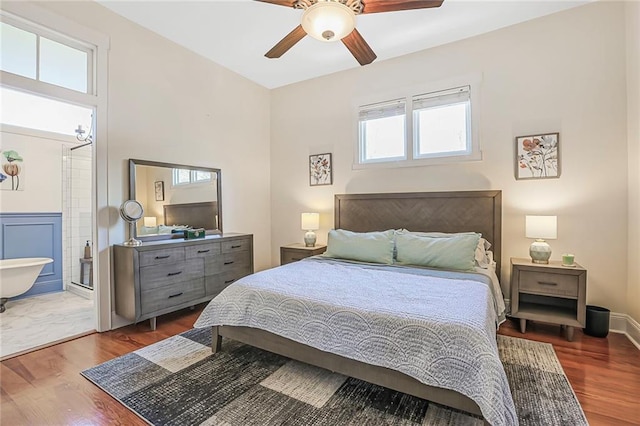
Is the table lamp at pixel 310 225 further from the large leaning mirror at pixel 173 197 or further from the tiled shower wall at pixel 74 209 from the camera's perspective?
the tiled shower wall at pixel 74 209

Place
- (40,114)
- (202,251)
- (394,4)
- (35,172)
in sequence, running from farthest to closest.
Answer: (35,172)
(40,114)
(202,251)
(394,4)

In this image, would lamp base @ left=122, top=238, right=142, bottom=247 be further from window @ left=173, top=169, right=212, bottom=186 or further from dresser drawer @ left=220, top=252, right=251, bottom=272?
dresser drawer @ left=220, top=252, right=251, bottom=272

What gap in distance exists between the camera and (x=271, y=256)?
491cm

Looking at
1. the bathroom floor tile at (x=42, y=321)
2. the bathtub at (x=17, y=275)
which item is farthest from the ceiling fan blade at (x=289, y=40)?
the bathtub at (x=17, y=275)

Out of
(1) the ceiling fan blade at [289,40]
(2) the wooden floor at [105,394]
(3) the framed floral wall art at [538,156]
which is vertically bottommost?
(2) the wooden floor at [105,394]

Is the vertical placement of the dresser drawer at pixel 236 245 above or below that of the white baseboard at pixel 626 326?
above

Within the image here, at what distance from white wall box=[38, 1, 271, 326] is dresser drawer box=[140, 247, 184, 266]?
17.2 inches

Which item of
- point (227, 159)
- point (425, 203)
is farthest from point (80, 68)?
point (425, 203)

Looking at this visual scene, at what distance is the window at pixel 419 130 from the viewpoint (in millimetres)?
3475

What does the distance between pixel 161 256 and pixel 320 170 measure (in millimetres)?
2407

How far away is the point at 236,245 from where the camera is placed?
374 centimetres

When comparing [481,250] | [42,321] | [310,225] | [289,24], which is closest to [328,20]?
[289,24]

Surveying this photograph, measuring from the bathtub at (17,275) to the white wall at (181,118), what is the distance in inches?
66.6

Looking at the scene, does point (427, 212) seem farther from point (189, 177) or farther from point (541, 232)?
point (189, 177)
